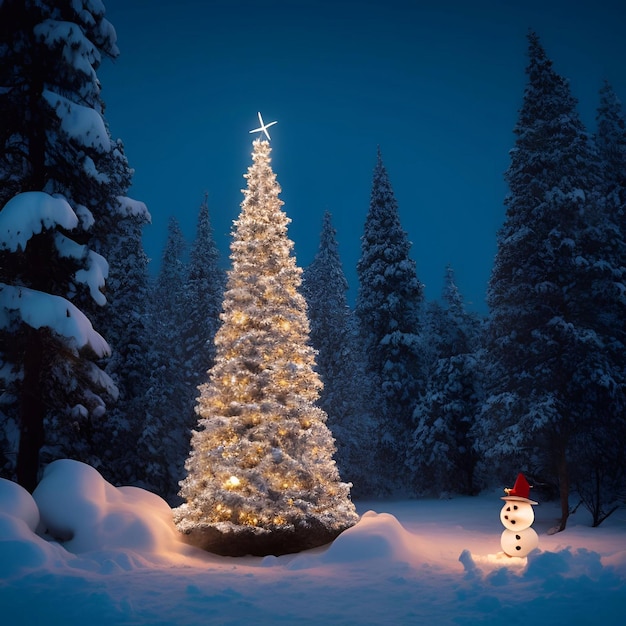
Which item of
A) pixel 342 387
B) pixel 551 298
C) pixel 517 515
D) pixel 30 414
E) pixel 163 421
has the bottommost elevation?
pixel 517 515

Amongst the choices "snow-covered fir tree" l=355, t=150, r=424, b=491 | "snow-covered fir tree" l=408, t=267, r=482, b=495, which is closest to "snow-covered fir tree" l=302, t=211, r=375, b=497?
"snow-covered fir tree" l=355, t=150, r=424, b=491

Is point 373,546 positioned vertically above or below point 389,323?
below

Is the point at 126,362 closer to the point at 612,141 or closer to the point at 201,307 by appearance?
the point at 201,307

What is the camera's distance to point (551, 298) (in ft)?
50.2

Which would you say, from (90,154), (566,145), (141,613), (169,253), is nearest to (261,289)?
(90,154)

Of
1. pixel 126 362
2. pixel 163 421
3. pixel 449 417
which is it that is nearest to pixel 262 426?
pixel 126 362

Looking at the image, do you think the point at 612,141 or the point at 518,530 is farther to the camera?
the point at 612,141

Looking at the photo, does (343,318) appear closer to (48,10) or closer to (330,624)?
(48,10)

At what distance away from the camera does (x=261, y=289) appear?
12055 millimetres

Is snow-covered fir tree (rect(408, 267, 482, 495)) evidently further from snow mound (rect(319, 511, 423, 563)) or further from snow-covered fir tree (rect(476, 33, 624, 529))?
snow mound (rect(319, 511, 423, 563))

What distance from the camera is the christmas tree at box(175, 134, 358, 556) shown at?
1025 cm

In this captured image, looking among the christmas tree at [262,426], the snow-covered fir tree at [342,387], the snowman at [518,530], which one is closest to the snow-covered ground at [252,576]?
the snowman at [518,530]

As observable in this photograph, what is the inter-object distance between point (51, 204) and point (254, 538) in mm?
7538

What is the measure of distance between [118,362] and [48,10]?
13.4 metres
